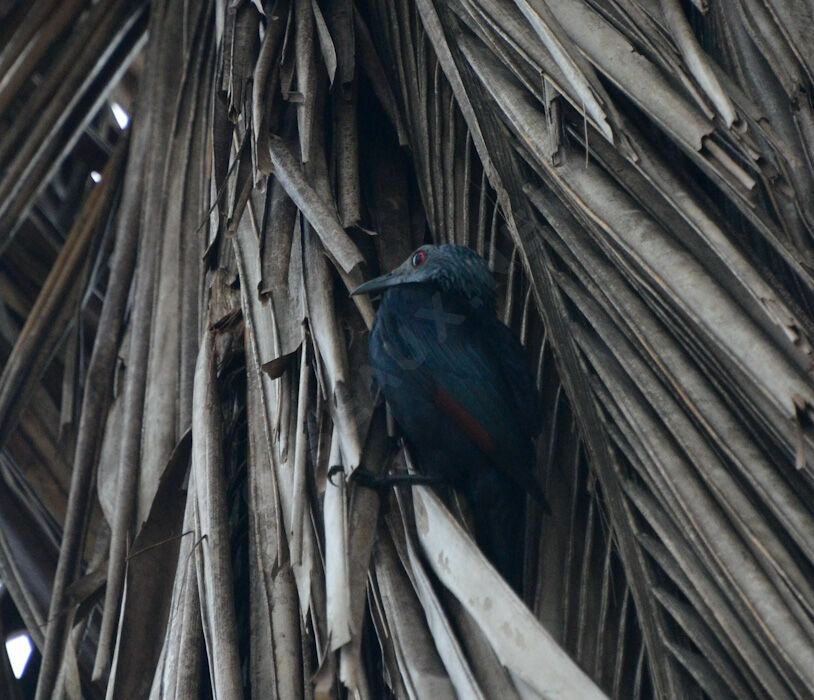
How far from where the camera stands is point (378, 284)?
2.74m

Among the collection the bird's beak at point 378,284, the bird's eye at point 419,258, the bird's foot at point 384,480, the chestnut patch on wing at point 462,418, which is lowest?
the bird's foot at point 384,480

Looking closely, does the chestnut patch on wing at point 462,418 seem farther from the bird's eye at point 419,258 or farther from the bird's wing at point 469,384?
the bird's eye at point 419,258

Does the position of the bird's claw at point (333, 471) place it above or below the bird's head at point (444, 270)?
below

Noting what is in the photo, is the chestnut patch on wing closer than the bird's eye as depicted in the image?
Yes

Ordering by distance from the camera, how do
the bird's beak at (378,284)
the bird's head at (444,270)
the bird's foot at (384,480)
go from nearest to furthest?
the bird's foot at (384,480) → the bird's beak at (378,284) → the bird's head at (444,270)

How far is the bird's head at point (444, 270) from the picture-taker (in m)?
2.82

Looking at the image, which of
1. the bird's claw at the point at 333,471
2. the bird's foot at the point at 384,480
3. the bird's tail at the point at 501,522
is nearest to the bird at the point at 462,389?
the bird's tail at the point at 501,522

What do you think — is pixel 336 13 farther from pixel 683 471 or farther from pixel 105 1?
pixel 683 471

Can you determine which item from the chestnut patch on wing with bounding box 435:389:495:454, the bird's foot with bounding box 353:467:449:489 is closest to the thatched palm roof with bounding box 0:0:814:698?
the bird's foot with bounding box 353:467:449:489

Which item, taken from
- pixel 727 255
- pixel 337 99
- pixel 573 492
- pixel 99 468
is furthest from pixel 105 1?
pixel 727 255

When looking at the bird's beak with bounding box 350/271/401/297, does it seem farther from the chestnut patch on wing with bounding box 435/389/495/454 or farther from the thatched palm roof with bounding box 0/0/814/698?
the chestnut patch on wing with bounding box 435/389/495/454

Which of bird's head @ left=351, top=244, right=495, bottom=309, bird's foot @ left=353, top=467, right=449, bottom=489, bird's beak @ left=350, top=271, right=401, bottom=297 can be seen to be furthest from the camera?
bird's head @ left=351, top=244, right=495, bottom=309

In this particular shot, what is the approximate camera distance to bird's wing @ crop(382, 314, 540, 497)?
8.72ft

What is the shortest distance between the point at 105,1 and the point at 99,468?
1531 millimetres
